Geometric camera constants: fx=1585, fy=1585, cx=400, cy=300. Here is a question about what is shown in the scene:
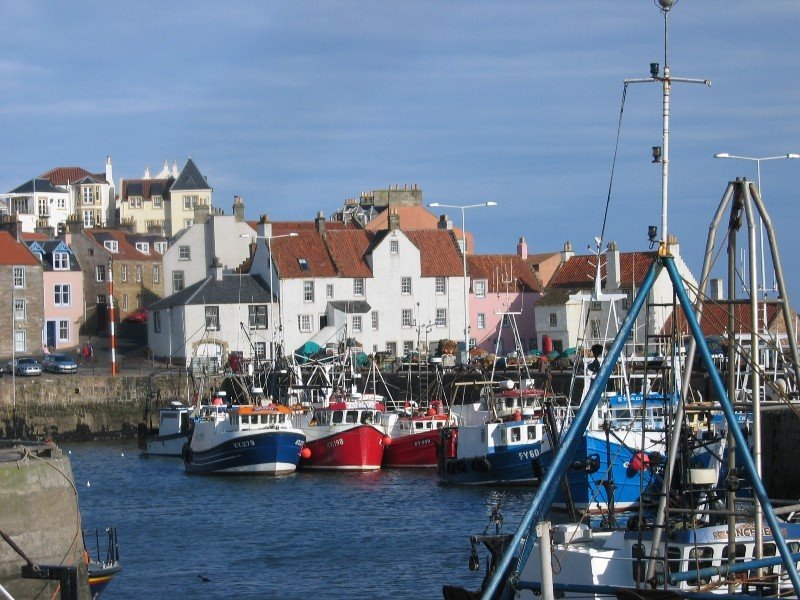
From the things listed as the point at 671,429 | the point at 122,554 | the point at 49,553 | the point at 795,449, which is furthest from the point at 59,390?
the point at 671,429

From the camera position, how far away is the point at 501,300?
81.2 m

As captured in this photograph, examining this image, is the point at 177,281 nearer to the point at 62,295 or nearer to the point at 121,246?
the point at 62,295

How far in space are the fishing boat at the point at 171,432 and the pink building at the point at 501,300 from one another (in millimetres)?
21818

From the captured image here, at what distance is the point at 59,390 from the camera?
67062 mm

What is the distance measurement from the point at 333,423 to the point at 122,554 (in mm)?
20254

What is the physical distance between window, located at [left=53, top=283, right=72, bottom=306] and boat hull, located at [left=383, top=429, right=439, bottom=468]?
35.2 meters

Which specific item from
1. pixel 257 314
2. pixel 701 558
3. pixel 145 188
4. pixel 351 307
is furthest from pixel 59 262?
pixel 701 558

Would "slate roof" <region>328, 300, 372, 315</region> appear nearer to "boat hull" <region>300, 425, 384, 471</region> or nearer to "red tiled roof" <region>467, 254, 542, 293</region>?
"red tiled roof" <region>467, 254, 542, 293</region>

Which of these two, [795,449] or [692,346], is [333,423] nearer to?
[795,449]

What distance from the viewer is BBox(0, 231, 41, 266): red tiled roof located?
77.5 metres

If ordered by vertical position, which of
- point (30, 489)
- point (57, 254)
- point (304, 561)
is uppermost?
point (57, 254)

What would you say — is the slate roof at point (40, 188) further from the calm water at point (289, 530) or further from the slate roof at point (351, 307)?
the calm water at point (289, 530)

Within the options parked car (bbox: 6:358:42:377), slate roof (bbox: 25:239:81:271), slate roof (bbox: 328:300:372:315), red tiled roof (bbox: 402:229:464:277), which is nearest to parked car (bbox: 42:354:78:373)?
parked car (bbox: 6:358:42:377)

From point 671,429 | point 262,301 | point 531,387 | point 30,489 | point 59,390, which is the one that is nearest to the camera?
point 671,429
